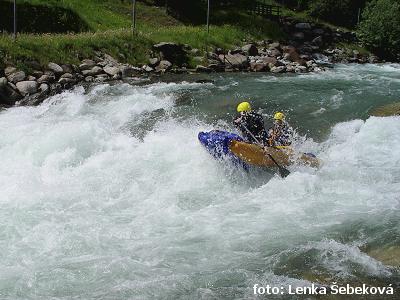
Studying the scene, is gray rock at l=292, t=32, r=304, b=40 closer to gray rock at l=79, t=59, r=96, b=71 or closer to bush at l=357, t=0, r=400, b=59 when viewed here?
bush at l=357, t=0, r=400, b=59

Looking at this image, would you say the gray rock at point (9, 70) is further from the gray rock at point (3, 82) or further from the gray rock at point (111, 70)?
the gray rock at point (111, 70)

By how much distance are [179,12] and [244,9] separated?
5.49m

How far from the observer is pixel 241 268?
6914 mm

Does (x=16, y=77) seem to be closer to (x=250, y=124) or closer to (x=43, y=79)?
(x=43, y=79)

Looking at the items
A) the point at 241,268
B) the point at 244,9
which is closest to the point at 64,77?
the point at 241,268

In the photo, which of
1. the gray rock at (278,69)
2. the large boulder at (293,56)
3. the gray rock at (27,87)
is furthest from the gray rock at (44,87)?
the large boulder at (293,56)

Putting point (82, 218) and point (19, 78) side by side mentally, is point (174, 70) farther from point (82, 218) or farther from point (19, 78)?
point (82, 218)

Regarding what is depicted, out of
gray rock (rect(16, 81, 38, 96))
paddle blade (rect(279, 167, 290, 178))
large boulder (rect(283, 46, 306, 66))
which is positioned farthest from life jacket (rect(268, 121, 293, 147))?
large boulder (rect(283, 46, 306, 66))

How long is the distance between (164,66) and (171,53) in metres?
1.58

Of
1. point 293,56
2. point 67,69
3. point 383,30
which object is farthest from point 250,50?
point 67,69

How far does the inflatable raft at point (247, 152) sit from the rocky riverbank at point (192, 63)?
7669 millimetres

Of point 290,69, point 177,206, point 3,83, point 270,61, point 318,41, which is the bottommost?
point 318,41

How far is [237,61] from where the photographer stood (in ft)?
74.9

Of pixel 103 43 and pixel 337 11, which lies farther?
pixel 337 11
